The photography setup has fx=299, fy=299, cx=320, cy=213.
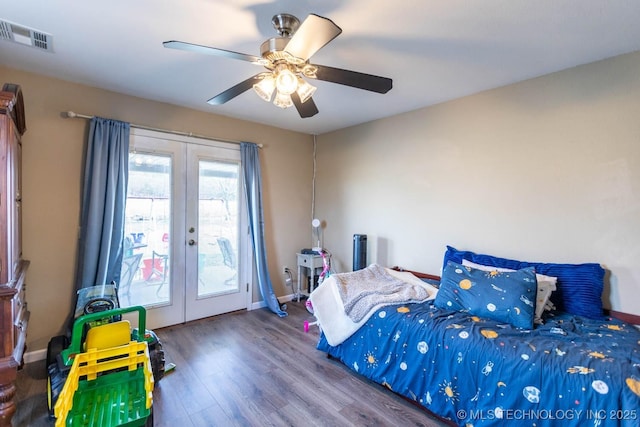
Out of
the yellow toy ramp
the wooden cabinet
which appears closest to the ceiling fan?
the wooden cabinet

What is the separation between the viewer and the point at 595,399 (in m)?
1.41

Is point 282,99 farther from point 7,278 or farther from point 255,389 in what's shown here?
point 255,389

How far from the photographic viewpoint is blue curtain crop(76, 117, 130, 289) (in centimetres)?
270

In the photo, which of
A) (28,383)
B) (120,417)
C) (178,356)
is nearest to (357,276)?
(178,356)

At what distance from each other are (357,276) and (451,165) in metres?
1.49

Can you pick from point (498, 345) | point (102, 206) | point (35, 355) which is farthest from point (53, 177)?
point (498, 345)

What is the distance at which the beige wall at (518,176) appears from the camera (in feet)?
7.14

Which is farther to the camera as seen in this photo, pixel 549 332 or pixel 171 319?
pixel 171 319

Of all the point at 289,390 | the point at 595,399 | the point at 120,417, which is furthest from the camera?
the point at 289,390

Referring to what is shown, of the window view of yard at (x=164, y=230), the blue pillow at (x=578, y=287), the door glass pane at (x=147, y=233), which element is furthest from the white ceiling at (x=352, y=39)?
the blue pillow at (x=578, y=287)

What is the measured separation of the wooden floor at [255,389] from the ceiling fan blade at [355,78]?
2.10 meters

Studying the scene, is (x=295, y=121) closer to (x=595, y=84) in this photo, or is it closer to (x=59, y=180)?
(x=59, y=180)

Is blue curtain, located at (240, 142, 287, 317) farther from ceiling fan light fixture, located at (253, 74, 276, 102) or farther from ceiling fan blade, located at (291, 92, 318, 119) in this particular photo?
ceiling fan light fixture, located at (253, 74, 276, 102)

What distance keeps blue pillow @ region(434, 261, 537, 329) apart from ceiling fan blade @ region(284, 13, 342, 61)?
1.97m
